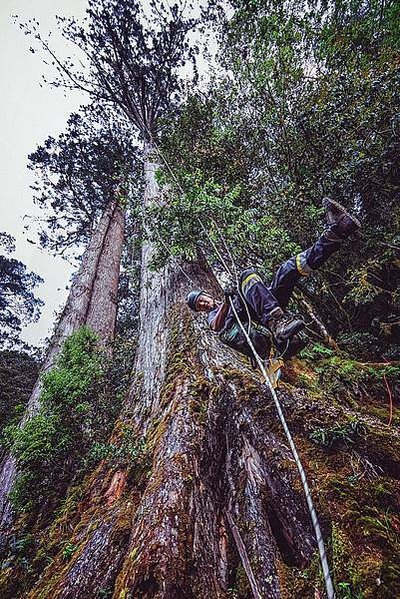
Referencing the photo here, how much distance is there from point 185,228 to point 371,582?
4.21 m

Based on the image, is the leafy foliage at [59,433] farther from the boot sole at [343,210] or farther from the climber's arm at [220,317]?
the boot sole at [343,210]

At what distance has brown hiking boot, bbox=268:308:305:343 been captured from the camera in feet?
8.13

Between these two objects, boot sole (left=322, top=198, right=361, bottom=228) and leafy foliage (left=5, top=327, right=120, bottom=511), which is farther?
leafy foliage (left=5, top=327, right=120, bottom=511)

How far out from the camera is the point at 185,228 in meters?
4.88

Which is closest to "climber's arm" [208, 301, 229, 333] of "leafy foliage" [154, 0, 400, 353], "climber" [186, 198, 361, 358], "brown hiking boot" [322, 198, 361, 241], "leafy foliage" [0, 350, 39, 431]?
"climber" [186, 198, 361, 358]

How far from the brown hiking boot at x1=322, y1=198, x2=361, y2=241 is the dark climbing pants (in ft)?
0.17

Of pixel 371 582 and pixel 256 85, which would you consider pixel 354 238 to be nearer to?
pixel 256 85

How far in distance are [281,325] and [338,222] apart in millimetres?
872

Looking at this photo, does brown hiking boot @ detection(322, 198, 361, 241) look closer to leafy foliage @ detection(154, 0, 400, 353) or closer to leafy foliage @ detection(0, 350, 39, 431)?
leafy foliage @ detection(154, 0, 400, 353)

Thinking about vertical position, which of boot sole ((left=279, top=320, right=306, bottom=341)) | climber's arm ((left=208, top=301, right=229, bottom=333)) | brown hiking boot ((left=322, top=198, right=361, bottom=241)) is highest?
brown hiking boot ((left=322, top=198, right=361, bottom=241))

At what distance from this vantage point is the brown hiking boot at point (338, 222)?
2.50 metres

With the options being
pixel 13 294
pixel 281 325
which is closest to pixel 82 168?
pixel 13 294

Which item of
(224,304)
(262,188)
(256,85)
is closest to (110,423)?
(224,304)

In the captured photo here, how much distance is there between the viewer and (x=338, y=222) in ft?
8.29
